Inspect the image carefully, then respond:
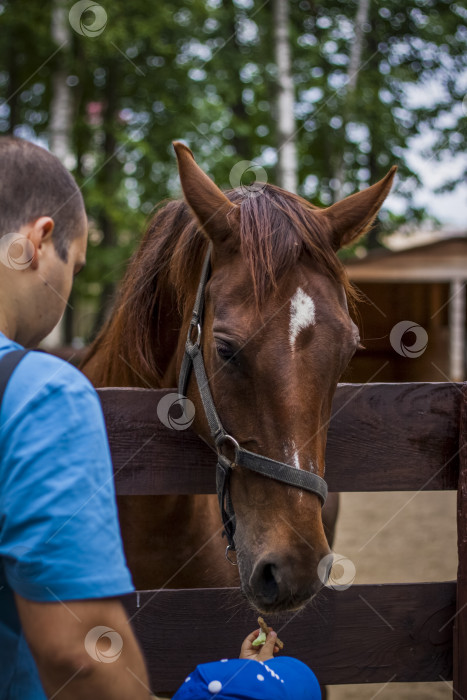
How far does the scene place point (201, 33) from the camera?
46.5ft

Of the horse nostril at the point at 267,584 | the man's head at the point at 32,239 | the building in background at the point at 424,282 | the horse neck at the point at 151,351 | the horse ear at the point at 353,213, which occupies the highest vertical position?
the man's head at the point at 32,239

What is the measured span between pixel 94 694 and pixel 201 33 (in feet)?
49.4

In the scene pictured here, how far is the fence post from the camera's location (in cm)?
212

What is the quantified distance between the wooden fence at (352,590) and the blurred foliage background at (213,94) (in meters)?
10.4

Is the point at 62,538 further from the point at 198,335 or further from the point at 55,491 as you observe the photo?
the point at 198,335

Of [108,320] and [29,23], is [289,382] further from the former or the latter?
[29,23]

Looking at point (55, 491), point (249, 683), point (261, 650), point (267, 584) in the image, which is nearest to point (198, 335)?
point (267, 584)

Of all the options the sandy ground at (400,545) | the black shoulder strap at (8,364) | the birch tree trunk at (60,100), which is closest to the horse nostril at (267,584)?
the black shoulder strap at (8,364)

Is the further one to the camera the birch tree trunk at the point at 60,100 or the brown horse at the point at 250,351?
the birch tree trunk at the point at 60,100

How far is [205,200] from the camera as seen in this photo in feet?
6.59

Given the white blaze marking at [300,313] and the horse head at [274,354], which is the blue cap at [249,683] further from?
the white blaze marking at [300,313]

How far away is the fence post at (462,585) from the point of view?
2.12 m

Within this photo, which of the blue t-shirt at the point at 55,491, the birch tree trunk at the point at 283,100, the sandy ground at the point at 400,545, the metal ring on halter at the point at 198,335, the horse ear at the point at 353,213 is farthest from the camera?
the birch tree trunk at the point at 283,100

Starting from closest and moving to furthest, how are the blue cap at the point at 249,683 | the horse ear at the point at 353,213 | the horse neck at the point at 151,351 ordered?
the blue cap at the point at 249,683 → the horse ear at the point at 353,213 → the horse neck at the point at 151,351
